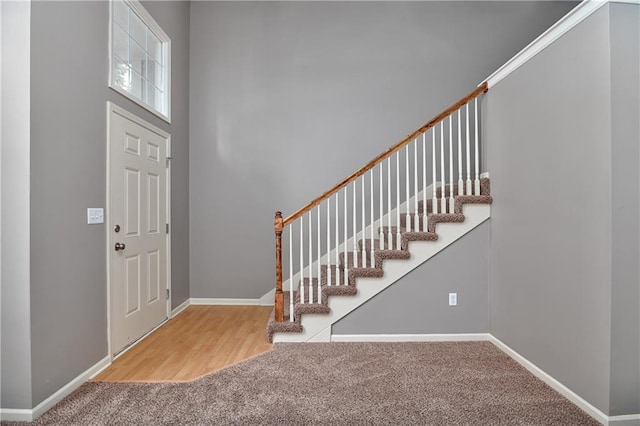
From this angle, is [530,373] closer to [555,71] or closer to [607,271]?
[607,271]

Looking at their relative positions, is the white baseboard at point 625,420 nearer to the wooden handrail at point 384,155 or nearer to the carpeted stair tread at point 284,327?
the carpeted stair tread at point 284,327

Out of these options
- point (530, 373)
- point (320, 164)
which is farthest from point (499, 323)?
point (320, 164)

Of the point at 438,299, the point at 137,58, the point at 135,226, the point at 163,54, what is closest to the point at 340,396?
the point at 438,299

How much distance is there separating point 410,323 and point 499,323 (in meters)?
0.76

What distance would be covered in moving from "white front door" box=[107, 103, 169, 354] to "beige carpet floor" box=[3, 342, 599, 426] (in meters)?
0.76

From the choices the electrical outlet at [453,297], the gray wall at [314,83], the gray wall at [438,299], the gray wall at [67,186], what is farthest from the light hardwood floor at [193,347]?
the electrical outlet at [453,297]

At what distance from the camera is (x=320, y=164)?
4.53 meters

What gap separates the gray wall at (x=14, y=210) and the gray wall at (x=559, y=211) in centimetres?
329

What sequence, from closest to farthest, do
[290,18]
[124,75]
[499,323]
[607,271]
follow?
[607,271], [499,323], [124,75], [290,18]

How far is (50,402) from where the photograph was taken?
2113 mm

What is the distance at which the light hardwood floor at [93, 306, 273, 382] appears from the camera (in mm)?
2586

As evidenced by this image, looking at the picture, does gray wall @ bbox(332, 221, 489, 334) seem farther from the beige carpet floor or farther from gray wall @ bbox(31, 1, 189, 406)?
gray wall @ bbox(31, 1, 189, 406)

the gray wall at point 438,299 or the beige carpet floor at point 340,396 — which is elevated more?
the gray wall at point 438,299

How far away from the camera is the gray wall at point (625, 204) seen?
1903 mm
